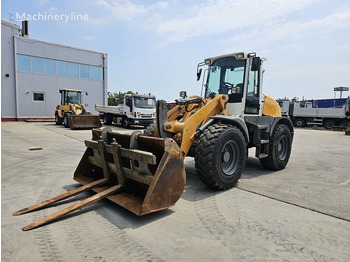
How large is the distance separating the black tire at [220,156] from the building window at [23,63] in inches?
942

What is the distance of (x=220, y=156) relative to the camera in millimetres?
4387

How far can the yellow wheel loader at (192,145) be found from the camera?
347 cm

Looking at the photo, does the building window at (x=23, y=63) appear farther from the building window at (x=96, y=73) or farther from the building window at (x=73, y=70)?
the building window at (x=96, y=73)

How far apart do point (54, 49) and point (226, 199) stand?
25.3 m

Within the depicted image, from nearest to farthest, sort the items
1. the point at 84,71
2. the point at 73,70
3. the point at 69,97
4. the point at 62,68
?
the point at 69,97, the point at 62,68, the point at 73,70, the point at 84,71

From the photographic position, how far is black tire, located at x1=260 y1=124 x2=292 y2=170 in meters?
6.03

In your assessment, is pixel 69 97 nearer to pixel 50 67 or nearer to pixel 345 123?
pixel 50 67

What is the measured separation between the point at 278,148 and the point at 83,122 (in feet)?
45.6

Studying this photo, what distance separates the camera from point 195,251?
8.77ft

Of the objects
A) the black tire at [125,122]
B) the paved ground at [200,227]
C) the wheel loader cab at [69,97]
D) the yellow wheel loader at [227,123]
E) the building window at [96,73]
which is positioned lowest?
the paved ground at [200,227]

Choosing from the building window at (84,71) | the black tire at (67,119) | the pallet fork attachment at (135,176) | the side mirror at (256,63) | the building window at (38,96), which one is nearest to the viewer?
the pallet fork attachment at (135,176)

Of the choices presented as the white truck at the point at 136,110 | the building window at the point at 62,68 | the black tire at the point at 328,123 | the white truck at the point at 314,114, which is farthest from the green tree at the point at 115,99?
the black tire at the point at 328,123

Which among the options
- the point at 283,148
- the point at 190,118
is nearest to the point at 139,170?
the point at 190,118

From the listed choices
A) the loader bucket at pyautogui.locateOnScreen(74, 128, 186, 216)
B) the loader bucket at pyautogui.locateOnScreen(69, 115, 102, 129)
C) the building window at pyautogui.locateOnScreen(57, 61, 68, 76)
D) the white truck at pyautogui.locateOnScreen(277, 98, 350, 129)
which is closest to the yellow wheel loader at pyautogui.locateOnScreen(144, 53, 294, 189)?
the loader bucket at pyautogui.locateOnScreen(74, 128, 186, 216)
